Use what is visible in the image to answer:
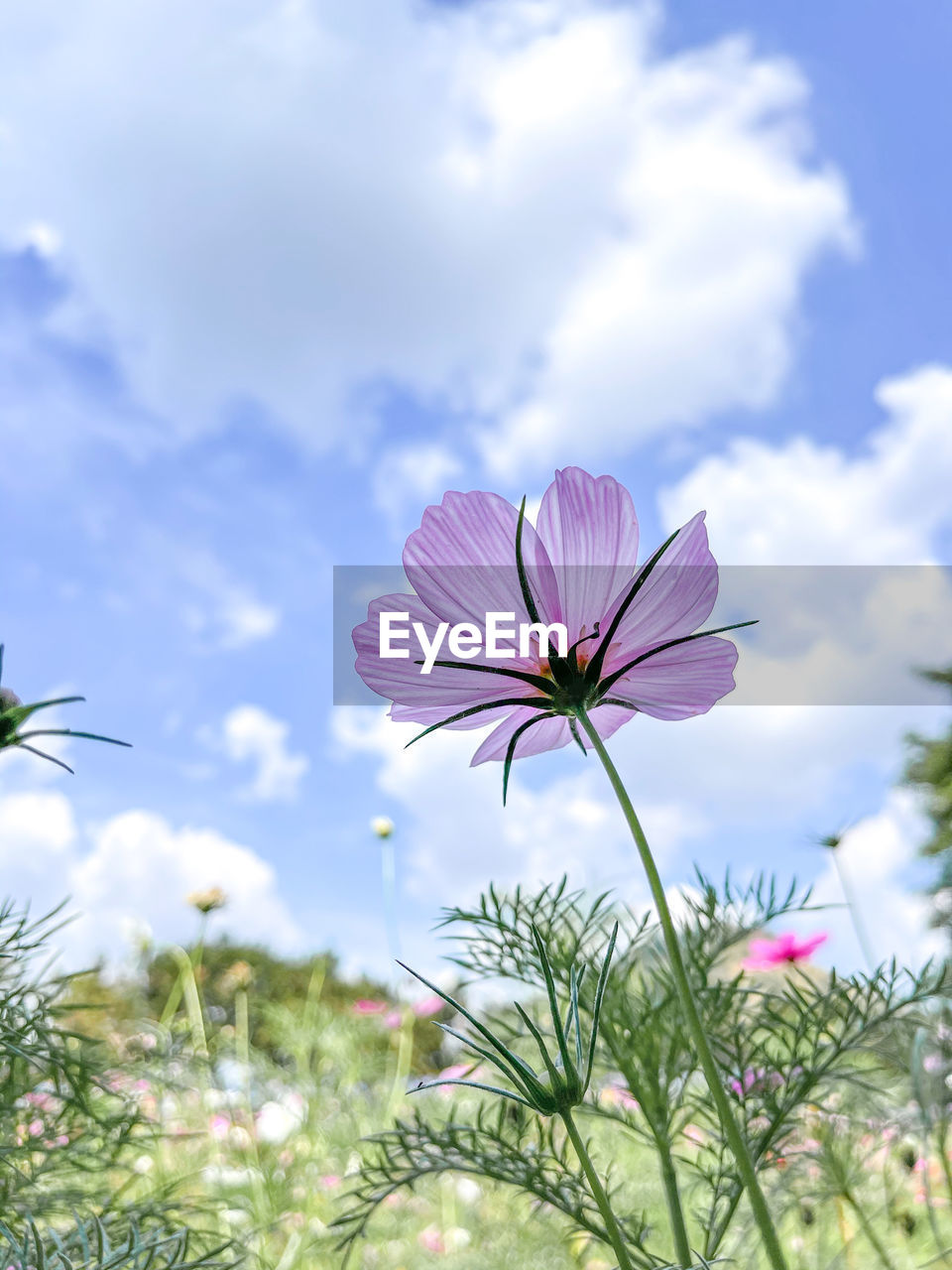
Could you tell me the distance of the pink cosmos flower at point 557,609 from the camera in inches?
14.8

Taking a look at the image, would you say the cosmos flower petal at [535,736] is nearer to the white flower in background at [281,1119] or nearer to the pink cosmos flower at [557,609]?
the pink cosmos flower at [557,609]

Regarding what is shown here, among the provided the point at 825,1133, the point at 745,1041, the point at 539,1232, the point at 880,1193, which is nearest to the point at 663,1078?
the point at 745,1041

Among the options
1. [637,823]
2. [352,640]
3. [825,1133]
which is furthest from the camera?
[825,1133]

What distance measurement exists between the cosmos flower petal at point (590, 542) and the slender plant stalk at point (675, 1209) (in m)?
0.24

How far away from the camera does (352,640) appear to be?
400mm

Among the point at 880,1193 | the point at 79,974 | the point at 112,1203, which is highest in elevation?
the point at 79,974

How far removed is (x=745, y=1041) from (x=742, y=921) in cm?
8

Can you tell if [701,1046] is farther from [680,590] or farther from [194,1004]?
[194,1004]

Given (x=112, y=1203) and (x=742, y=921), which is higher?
(x=742, y=921)

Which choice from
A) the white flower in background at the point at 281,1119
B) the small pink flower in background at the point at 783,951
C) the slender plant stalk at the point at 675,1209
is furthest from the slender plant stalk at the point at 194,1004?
the slender plant stalk at the point at 675,1209

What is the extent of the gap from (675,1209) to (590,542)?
299mm

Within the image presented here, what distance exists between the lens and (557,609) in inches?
15.8

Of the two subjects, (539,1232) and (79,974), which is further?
(539,1232)

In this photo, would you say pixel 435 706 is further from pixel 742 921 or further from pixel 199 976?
pixel 199 976
